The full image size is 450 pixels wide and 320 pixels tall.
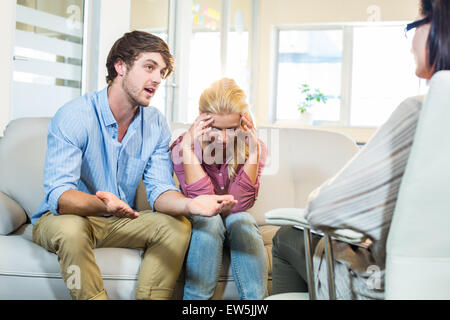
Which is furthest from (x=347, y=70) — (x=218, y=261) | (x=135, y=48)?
(x=218, y=261)

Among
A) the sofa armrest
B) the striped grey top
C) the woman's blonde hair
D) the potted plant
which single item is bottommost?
the sofa armrest

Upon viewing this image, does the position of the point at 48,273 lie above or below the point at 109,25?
below

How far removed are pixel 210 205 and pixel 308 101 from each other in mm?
5104

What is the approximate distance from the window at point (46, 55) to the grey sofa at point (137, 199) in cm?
94

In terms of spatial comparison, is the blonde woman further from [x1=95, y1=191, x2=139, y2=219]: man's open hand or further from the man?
[x1=95, y1=191, x2=139, y2=219]: man's open hand

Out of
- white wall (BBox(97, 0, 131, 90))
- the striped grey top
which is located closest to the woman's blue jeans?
the striped grey top

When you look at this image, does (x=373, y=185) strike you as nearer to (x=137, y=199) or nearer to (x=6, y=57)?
(x=137, y=199)

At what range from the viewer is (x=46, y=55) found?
314cm

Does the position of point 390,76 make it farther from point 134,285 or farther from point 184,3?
point 134,285

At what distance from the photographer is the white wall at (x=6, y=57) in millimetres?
2705

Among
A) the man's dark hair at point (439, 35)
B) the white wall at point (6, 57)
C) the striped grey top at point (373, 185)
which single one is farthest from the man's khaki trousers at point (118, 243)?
the white wall at point (6, 57)

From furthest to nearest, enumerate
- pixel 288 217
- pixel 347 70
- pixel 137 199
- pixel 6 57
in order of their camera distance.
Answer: pixel 347 70, pixel 6 57, pixel 137 199, pixel 288 217

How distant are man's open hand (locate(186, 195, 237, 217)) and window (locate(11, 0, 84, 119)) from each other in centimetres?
182

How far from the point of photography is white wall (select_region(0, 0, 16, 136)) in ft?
8.87
